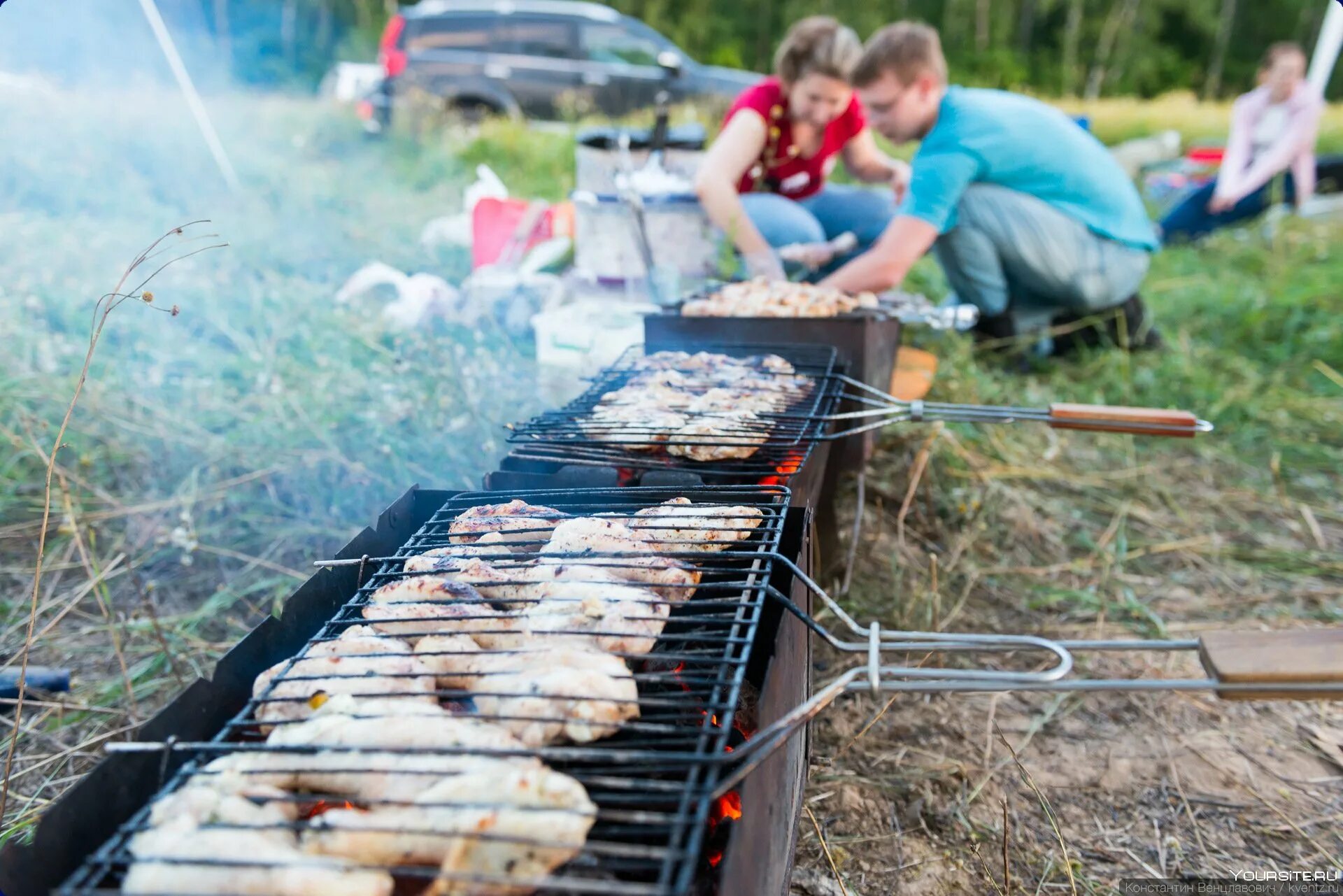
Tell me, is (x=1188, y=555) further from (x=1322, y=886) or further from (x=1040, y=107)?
(x=1040, y=107)

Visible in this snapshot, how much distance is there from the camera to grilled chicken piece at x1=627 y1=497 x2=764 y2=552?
1.76 meters

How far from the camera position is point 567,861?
1078 millimetres

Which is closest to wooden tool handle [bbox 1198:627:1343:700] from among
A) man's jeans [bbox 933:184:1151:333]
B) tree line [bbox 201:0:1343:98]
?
man's jeans [bbox 933:184:1151:333]

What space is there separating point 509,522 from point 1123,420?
1.82 m

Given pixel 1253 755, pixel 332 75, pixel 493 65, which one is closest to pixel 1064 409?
pixel 1253 755

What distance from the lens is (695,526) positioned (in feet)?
5.80

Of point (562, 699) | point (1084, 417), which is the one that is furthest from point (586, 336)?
point (562, 699)

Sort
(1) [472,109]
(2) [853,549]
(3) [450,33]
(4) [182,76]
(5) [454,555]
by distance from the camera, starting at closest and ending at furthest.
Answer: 1. (5) [454,555]
2. (2) [853,549]
3. (4) [182,76]
4. (3) [450,33]
5. (1) [472,109]

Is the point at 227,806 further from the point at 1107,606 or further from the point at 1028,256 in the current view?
the point at 1028,256

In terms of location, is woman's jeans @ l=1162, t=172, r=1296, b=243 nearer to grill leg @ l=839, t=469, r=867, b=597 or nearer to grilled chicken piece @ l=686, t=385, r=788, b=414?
grill leg @ l=839, t=469, r=867, b=597

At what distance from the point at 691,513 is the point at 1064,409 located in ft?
4.42

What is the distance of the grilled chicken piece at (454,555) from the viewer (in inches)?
66.7

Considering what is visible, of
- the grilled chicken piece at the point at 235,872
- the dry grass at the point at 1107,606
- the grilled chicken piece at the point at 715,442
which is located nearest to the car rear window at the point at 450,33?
the dry grass at the point at 1107,606

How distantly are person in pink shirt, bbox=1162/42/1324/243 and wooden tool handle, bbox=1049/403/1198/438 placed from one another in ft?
25.0
